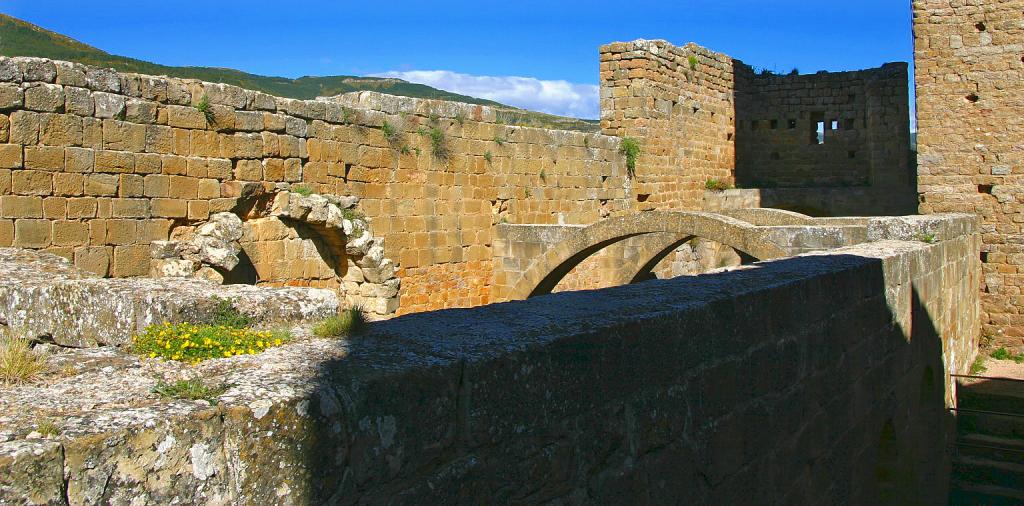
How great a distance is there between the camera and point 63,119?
23.8ft

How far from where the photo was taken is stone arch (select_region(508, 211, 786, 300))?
9602mm

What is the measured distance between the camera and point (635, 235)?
38.9 feet

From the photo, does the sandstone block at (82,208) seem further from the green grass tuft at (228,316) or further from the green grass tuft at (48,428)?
the green grass tuft at (48,428)

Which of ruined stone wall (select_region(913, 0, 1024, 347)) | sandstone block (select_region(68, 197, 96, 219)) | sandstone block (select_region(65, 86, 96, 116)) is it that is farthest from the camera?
ruined stone wall (select_region(913, 0, 1024, 347))

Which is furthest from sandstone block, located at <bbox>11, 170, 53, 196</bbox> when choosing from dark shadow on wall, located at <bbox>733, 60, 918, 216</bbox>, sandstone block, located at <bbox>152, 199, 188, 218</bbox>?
dark shadow on wall, located at <bbox>733, 60, 918, 216</bbox>

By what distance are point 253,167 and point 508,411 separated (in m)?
7.27

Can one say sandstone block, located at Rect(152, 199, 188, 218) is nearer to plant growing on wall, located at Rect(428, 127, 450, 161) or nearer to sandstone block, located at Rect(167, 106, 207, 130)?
sandstone block, located at Rect(167, 106, 207, 130)

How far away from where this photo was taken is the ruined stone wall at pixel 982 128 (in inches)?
484

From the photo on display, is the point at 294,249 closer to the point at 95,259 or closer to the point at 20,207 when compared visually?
the point at 95,259

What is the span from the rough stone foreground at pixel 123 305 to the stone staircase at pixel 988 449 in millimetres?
6428

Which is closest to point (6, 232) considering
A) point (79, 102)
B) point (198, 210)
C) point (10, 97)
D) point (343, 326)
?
point (10, 97)

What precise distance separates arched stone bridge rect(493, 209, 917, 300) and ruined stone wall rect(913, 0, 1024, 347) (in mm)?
2890

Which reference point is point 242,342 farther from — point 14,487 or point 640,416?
point 640,416

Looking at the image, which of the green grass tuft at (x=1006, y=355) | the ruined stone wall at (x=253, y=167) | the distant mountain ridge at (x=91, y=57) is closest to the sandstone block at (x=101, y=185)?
Answer: the ruined stone wall at (x=253, y=167)
